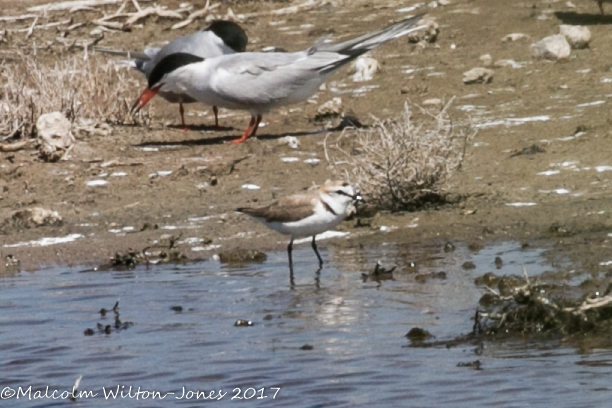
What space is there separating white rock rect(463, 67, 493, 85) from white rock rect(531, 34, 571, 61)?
1.93 feet

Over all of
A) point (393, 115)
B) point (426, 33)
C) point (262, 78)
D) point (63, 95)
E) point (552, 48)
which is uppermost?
point (63, 95)

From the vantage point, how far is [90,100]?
11.2 meters

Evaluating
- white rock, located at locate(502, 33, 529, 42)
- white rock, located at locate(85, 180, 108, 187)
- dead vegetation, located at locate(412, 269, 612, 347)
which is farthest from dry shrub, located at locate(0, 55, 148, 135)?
dead vegetation, located at locate(412, 269, 612, 347)

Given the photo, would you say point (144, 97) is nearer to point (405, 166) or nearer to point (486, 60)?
point (486, 60)

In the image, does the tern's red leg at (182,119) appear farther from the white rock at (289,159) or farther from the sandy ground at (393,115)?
the white rock at (289,159)

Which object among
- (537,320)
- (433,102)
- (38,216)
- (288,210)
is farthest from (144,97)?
(537,320)

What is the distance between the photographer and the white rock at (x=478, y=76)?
11312mm

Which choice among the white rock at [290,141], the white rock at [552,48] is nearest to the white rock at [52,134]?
the white rock at [290,141]

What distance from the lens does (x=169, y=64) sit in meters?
11.3

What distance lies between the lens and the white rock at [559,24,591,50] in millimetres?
11695

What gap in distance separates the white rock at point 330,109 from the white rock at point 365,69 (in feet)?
2.51

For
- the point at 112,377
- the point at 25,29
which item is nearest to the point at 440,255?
the point at 112,377

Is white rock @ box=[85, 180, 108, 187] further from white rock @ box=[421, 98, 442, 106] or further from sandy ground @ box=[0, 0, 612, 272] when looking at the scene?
white rock @ box=[421, 98, 442, 106]

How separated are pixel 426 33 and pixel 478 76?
1.46 metres
